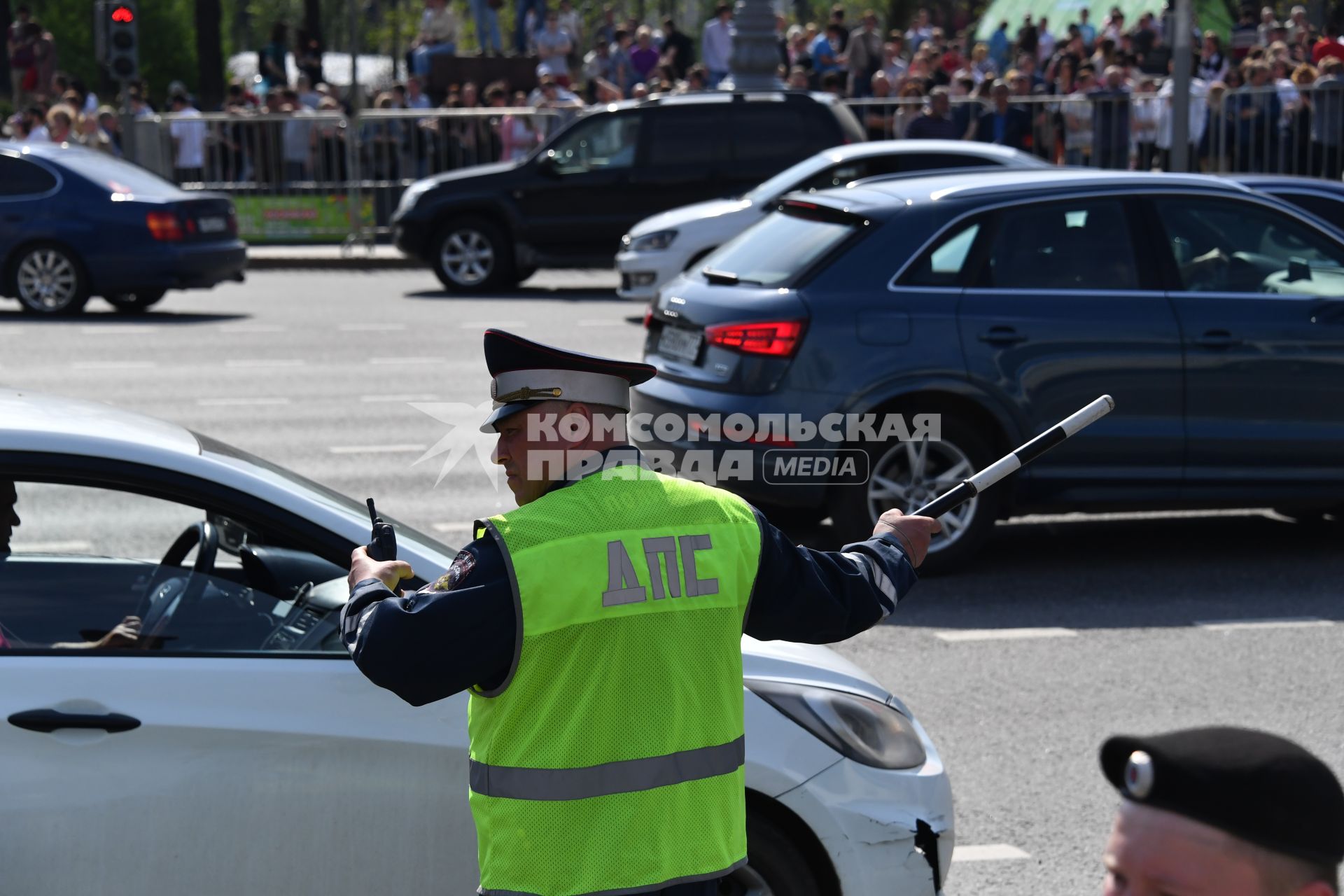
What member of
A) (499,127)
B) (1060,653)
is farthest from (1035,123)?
(1060,653)

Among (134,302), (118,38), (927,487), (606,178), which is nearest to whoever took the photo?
(927,487)

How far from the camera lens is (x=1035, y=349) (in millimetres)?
7863

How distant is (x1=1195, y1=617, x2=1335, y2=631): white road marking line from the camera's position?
7277 millimetres

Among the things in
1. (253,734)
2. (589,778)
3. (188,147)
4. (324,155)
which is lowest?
(253,734)

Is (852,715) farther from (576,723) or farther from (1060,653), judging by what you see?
(1060,653)

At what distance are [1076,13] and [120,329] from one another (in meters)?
21.8

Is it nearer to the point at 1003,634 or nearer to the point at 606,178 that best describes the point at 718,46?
the point at 606,178

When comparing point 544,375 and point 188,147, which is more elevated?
point 544,375

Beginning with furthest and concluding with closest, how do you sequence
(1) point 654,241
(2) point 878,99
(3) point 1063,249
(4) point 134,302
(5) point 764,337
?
1. (2) point 878,99
2. (4) point 134,302
3. (1) point 654,241
4. (3) point 1063,249
5. (5) point 764,337

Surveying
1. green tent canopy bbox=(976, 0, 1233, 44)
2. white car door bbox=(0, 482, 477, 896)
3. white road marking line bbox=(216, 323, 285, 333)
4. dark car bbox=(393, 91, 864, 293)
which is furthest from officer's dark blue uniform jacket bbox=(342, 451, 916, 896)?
green tent canopy bbox=(976, 0, 1233, 44)

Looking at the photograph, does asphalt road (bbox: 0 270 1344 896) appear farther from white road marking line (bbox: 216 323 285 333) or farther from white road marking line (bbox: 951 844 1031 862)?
white road marking line (bbox: 216 323 285 333)

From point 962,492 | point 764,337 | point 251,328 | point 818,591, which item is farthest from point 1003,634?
point 251,328

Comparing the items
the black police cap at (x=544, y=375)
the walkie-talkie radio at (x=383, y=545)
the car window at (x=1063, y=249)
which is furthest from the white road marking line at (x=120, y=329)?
the black police cap at (x=544, y=375)

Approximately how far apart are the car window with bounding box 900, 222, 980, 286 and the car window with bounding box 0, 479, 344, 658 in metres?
4.36
